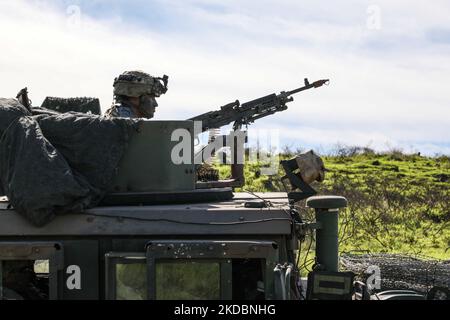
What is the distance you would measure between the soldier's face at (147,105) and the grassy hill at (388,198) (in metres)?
5.97

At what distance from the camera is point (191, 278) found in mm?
5352

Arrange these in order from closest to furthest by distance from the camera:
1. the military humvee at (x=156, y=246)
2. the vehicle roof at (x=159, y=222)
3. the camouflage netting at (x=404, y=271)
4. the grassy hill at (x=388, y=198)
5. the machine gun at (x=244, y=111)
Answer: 1. the military humvee at (x=156, y=246)
2. the vehicle roof at (x=159, y=222)
3. the camouflage netting at (x=404, y=271)
4. the machine gun at (x=244, y=111)
5. the grassy hill at (x=388, y=198)

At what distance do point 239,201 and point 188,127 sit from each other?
0.64 m

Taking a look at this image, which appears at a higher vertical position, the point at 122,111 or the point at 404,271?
the point at 122,111

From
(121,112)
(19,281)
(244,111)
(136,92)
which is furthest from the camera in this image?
(244,111)

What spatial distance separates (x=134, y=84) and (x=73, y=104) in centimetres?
54

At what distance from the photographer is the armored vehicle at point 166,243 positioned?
5.33 metres

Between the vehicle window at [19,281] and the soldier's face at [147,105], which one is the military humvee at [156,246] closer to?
the vehicle window at [19,281]

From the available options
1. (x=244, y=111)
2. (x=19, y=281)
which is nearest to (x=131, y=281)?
(x=19, y=281)

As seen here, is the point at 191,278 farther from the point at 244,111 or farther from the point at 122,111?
the point at 244,111

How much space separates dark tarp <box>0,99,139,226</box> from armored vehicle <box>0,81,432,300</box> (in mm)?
89

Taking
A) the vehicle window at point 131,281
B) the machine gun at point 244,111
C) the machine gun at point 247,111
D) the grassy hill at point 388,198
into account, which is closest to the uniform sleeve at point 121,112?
the vehicle window at point 131,281
